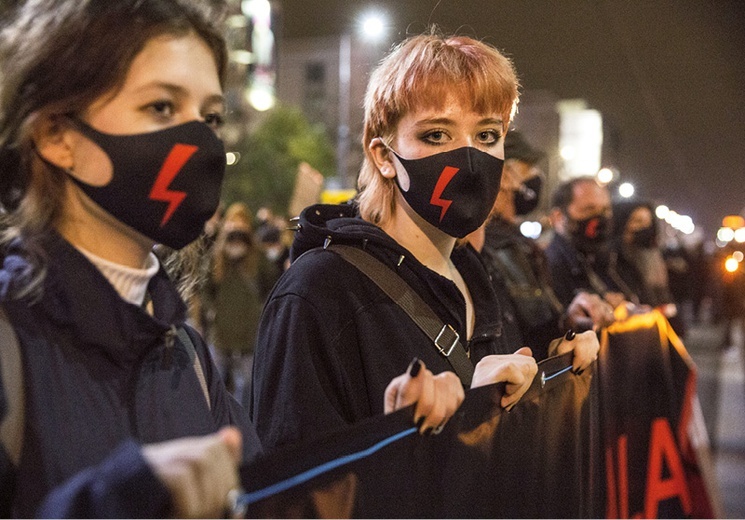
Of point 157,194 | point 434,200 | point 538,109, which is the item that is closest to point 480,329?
point 434,200

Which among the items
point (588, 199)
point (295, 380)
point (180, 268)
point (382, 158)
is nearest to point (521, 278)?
point (588, 199)

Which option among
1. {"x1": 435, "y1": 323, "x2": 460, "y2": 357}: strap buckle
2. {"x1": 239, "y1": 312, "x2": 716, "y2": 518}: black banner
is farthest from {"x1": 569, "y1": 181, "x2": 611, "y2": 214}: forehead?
{"x1": 435, "y1": 323, "x2": 460, "y2": 357}: strap buckle

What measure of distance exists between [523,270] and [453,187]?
9.09 feet

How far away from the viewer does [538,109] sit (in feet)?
287

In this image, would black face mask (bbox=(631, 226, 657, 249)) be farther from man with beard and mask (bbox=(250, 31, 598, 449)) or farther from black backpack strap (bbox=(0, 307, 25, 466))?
black backpack strap (bbox=(0, 307, 25, 466))

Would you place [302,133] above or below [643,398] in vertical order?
above

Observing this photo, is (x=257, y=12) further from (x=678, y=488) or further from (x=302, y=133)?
(x=678, y=488)

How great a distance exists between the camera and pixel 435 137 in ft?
9.05

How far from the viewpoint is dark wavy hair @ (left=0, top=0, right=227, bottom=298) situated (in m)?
1.77

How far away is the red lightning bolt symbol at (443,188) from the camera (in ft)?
8.89

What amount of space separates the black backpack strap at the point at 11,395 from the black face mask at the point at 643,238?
746cm

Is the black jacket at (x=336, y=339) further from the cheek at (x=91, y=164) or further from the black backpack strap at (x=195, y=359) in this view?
the cheek at (x=91, y=164)

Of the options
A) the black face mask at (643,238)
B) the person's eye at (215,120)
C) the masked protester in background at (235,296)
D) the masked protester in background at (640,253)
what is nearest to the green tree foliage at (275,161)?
the masked protester in background at (235,296)

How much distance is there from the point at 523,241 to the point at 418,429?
13.5 ft
